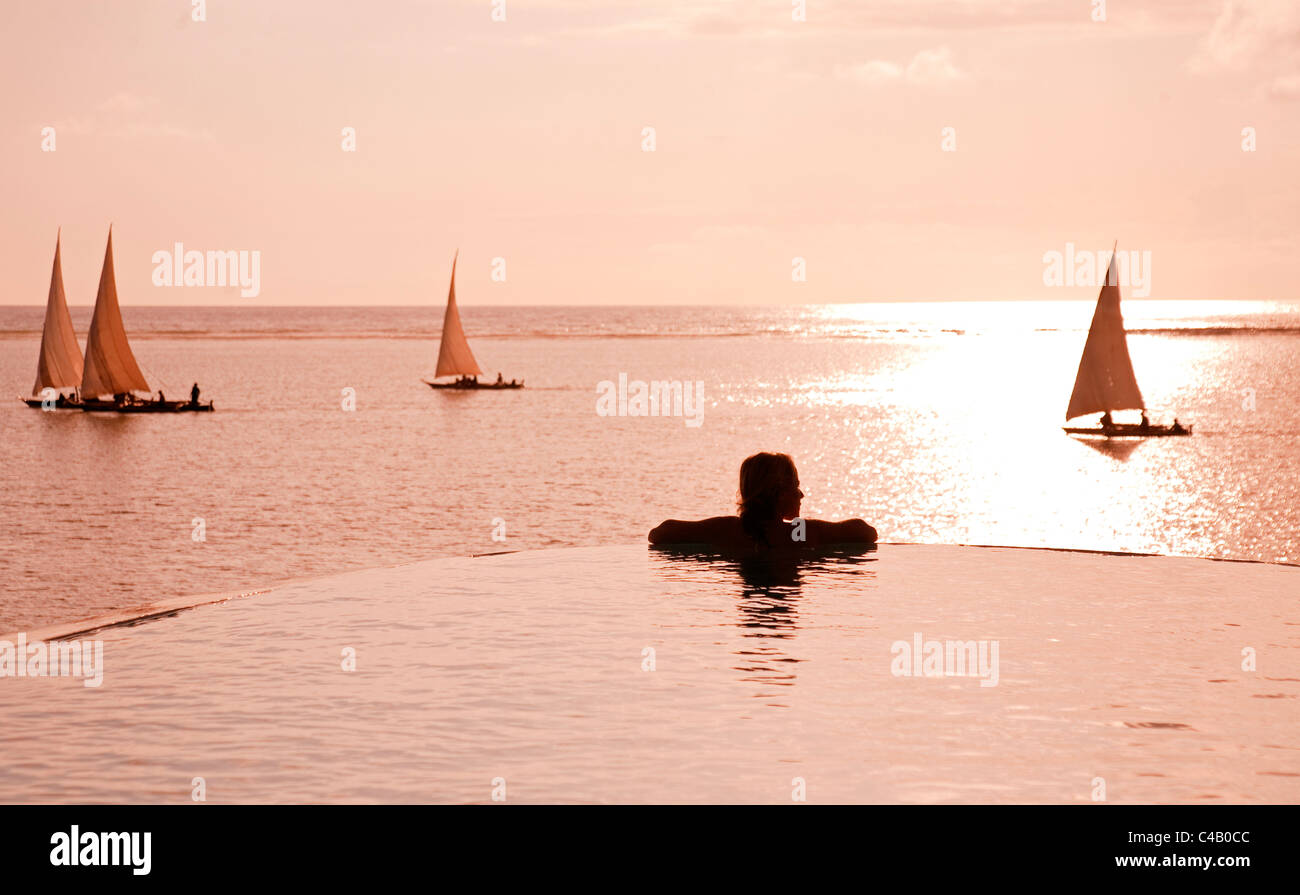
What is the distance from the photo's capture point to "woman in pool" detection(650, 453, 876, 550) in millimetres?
15769

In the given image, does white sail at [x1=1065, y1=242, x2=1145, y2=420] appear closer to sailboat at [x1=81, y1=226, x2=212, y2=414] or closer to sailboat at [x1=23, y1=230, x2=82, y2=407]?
sailboat at [x1=81, y1=226, x2=212, y2=414]

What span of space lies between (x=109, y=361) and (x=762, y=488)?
83087 millimetres

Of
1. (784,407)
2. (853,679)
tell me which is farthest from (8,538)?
(784,407)

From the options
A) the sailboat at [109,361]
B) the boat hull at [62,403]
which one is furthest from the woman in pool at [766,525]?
the boat hull at [62,403]

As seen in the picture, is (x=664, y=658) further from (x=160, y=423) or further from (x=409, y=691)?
(x=160, y=423)

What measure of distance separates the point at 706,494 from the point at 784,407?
59.8 meters

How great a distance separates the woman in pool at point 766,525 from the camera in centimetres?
1577

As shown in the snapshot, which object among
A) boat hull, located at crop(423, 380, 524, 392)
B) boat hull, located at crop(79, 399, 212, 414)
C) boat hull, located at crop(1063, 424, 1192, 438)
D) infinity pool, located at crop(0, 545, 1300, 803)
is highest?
boat hull, located at crop(423, 380, 524, 392)

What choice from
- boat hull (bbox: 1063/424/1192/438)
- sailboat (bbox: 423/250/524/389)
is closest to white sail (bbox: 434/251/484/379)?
sailboat (bbox: 423/250/524/389)

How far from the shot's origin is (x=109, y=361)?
8994cm

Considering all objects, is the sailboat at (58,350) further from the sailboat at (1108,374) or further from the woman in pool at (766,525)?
the woman in pool at (766,525)
